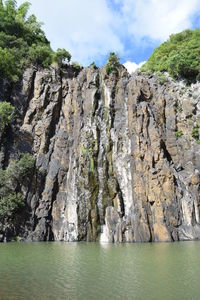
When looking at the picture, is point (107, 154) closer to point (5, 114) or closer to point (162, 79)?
point (5, 114)

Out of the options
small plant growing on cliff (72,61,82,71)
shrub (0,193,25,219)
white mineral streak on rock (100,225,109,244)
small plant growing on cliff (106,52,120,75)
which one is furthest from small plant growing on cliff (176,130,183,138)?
shrub (0,193,25,219)

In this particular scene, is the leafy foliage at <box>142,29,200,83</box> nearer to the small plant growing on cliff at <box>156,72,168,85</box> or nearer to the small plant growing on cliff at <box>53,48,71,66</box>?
the small plant growing on cliff at <box>156,72,168,85</box>

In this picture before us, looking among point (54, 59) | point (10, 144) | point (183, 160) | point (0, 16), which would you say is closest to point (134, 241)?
point (183, 160)

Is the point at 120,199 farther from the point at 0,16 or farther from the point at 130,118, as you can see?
Result: the point at 0,16

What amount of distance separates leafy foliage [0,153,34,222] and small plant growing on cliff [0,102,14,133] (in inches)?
215

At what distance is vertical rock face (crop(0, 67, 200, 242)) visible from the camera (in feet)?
115

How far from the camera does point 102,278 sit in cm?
1425

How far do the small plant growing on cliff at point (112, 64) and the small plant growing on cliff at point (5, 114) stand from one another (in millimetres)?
15244

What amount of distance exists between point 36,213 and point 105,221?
31.0 feet

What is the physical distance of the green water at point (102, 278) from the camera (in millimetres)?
11703

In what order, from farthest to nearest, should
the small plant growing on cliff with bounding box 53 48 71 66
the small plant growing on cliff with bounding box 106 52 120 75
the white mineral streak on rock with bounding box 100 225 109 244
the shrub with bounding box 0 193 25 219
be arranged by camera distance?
the small plant growing on cliff with bounding box 53 48 71 66
the small plant growing on cliff with bounding box 106 52 120 75
the shrub with bounding box 0 193 25 219
the white mineral streak on rock with bounding box 100 225 109 244

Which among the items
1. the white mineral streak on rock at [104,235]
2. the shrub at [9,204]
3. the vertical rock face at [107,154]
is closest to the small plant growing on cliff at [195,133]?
the vertical rock face at [107,154]

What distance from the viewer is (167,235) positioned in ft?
108

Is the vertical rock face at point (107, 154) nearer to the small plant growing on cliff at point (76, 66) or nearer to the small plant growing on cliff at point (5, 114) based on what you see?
the small plant growing on cliff at point (76, 66)
